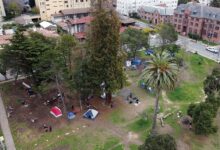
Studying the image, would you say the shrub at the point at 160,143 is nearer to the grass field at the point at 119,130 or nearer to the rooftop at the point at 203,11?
the grass field at the point at 119,130

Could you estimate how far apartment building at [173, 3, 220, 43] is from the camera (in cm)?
8031

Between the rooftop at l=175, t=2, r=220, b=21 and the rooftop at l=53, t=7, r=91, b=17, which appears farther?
the rooftop at l=53, t=7, r=91, b=17

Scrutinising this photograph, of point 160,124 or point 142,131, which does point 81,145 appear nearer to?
point 142,131

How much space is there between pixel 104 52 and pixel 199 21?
54.9 metres

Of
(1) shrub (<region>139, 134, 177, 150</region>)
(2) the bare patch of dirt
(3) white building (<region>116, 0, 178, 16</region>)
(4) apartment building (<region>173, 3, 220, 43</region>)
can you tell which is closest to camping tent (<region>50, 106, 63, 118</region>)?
(2) the bare patch of dirt

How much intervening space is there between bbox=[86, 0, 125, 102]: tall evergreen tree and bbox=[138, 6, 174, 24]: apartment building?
5865 cm

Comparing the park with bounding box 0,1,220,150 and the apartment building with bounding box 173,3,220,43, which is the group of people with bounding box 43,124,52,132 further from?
the apartment building with bounding box 173,3,220,43

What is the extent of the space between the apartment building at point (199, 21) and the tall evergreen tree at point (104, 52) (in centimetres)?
5103

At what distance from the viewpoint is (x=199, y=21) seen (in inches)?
3275

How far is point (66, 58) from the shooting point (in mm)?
44719

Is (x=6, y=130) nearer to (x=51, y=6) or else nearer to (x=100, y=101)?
(x=100, y=101)

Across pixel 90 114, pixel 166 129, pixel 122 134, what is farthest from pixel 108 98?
pixel 166 129

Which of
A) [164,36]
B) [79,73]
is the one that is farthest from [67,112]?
[164,36]

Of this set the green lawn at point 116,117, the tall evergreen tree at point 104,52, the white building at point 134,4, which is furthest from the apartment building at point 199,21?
the green lawn at point 116,117
